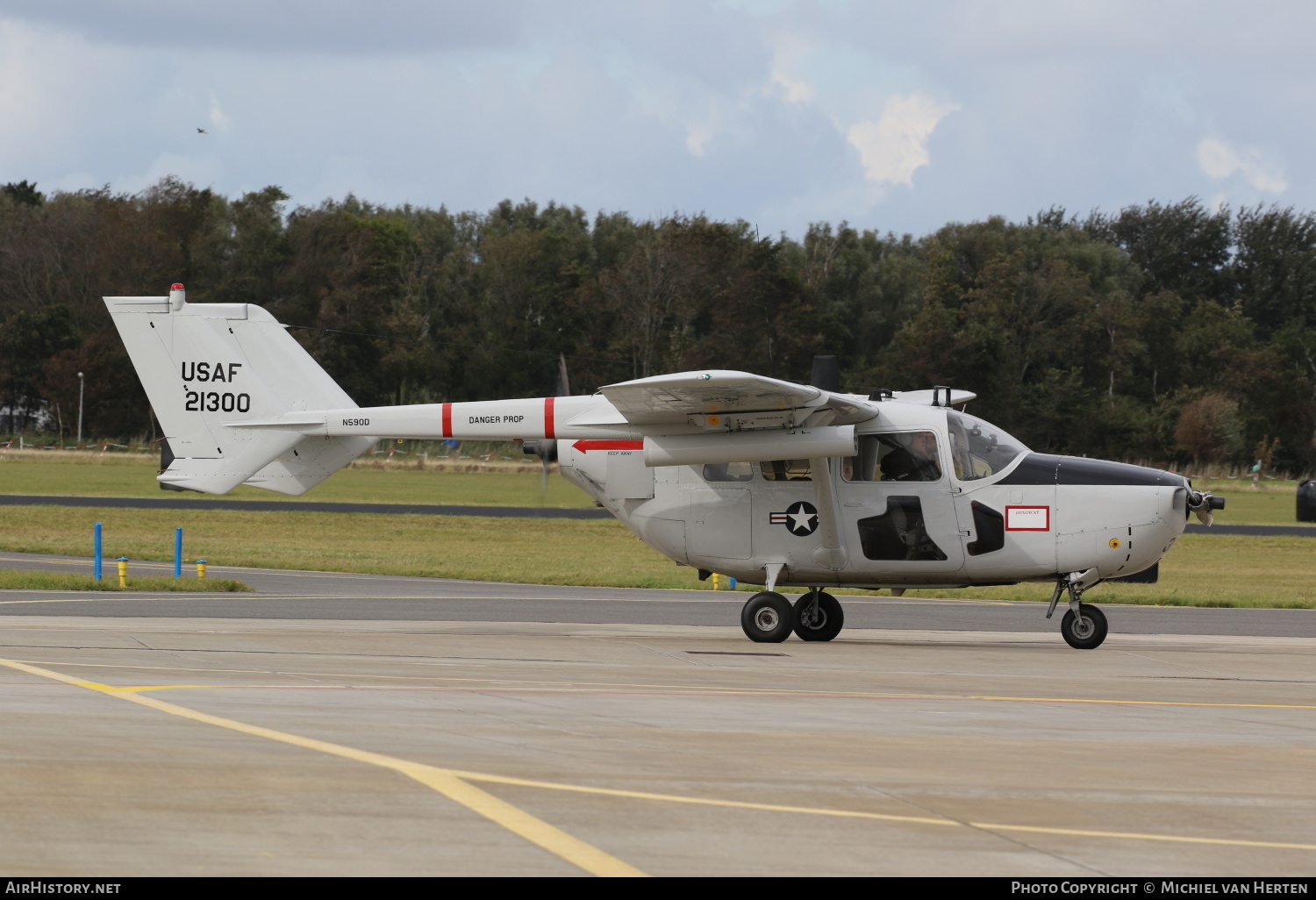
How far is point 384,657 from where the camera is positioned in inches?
526

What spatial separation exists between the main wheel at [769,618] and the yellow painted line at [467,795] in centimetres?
760

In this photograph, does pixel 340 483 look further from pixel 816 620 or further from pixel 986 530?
pixel 986 530

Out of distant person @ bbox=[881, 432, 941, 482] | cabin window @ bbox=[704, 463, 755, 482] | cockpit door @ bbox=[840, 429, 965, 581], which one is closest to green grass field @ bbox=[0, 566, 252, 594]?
cabin window @ bbox=[704, 463, 755, 482]

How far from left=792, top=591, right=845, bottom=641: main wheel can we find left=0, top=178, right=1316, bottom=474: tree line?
52866 millimetres

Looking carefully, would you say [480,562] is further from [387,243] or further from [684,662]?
[387,243]

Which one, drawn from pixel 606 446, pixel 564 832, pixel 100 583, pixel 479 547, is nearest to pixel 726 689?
pixel 564 832

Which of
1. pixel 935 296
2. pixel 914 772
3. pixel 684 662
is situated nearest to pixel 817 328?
pixel 935 296

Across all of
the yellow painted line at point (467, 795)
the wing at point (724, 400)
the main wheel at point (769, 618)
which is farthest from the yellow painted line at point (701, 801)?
the main wheel at point (769, 618)

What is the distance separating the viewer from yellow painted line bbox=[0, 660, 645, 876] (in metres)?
5.84

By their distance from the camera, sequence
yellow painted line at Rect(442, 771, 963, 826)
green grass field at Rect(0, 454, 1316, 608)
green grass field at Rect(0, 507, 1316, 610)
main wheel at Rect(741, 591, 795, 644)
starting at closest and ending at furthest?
yellow painted line at Rect(442, 771, 963, 826) → main wheel at Rect(741, 591, 795, 644) → green grass field at Rect(0, 507, 1316, 610) → green grass field at Rect(0, 454, 1316, 608)

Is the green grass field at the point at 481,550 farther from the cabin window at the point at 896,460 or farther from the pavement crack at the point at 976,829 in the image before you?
the pavement crack at the point at 976,829

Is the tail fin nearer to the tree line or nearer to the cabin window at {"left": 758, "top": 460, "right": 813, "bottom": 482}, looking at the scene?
the cabin window at {"left": 758, "top": 460, "right": 813, "bottom": 482}
